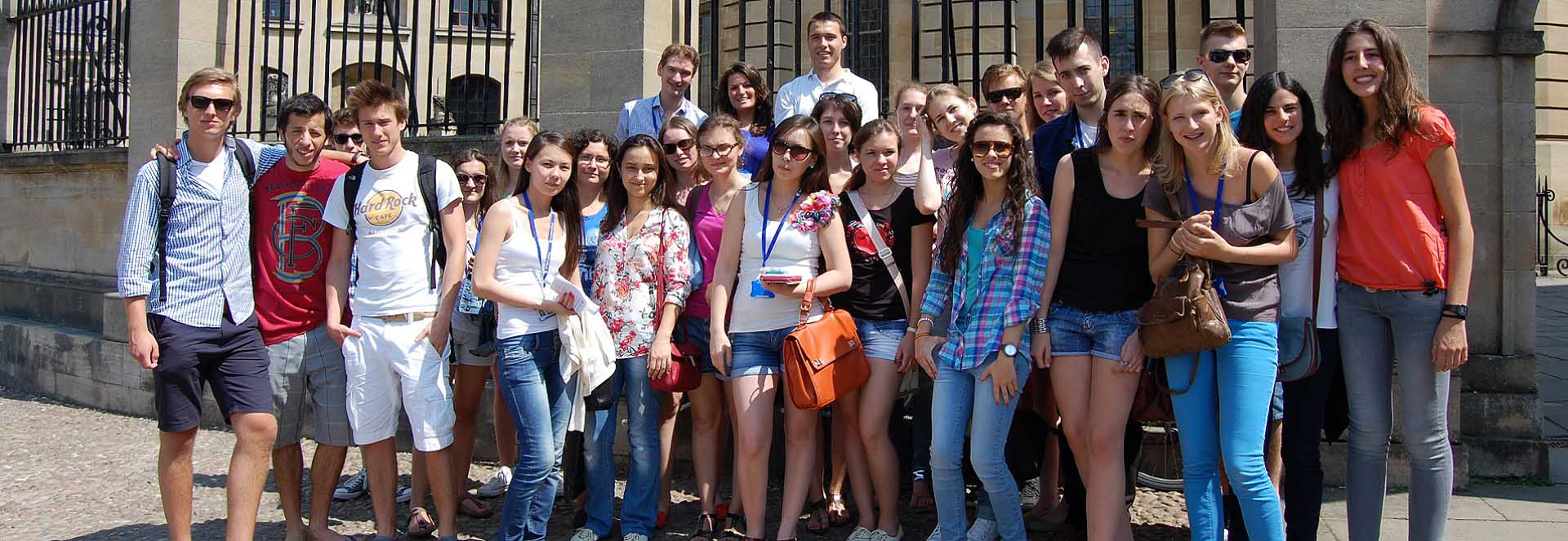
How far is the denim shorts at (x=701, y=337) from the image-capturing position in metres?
5.12

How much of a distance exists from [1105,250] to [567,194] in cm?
242

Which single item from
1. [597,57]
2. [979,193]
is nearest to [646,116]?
[597,57]

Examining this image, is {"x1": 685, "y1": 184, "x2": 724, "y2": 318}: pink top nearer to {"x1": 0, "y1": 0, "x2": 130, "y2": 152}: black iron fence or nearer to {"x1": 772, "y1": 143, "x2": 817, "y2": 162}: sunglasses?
{"x1": 772, "y1": 143, "x2": 817, "y2": 162}: sunglasses

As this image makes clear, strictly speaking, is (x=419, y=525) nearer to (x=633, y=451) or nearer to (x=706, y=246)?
(x=633, y=451)

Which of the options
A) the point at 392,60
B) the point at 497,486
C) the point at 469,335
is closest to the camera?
the point at 469,335

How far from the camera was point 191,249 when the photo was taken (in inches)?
180

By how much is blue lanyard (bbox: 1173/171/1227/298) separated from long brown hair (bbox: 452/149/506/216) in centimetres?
337

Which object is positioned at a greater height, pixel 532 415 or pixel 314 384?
pixel 314 384

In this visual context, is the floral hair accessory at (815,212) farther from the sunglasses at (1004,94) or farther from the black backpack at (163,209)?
the black backpack at (163,209)

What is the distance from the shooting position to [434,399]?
15.7 feet

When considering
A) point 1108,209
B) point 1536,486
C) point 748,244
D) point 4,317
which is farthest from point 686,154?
point 4,317

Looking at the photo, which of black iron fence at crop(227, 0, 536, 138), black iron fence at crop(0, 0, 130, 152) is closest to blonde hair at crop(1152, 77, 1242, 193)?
black iron fence at crop(227, 0, 536, 138)

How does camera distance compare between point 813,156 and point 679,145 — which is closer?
point 813,156

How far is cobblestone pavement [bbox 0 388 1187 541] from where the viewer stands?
5438 mm
